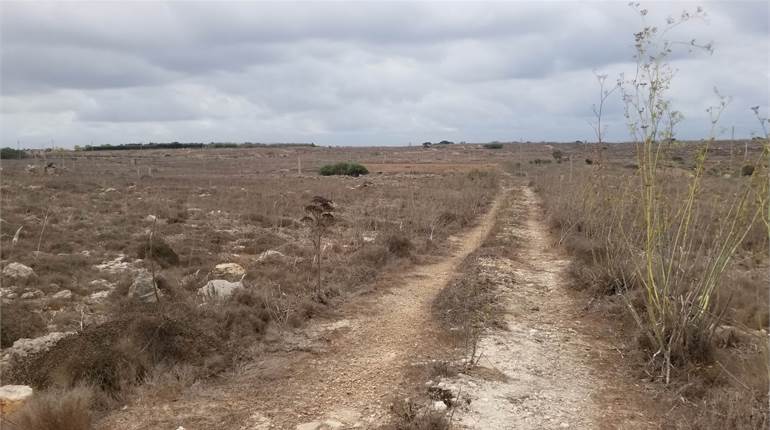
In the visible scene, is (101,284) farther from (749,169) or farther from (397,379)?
(749,169)

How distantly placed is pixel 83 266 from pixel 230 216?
22.4 ft

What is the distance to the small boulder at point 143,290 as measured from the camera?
291 inches

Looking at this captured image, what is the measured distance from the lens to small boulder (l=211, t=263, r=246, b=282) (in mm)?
9188

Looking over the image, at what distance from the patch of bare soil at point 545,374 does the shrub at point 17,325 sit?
16.5 ft

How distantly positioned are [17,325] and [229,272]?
130 inches

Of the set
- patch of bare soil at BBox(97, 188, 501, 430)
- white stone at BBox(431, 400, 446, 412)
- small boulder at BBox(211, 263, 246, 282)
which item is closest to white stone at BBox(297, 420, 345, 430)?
patch of bare soil at BBox(97, 188, 501, 430)

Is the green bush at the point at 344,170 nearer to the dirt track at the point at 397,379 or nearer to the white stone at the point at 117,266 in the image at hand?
the white stone at the point at 117,266

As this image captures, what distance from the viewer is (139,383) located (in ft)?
16.3

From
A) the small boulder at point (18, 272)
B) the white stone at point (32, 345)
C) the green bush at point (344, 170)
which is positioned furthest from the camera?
the green bush at point (344, 170)

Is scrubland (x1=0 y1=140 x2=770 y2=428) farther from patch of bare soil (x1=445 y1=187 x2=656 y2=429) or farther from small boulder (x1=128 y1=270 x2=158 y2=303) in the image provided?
patch of bare soil (x1=445 y1=187 x2=656 y2=429)

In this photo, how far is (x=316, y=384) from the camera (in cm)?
505

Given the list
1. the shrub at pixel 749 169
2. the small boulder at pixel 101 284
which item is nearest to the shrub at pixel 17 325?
the small boulder at pixel 101 284

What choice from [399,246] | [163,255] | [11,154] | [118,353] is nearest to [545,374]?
[118,353]

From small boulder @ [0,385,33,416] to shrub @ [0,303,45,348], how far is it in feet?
7.05
